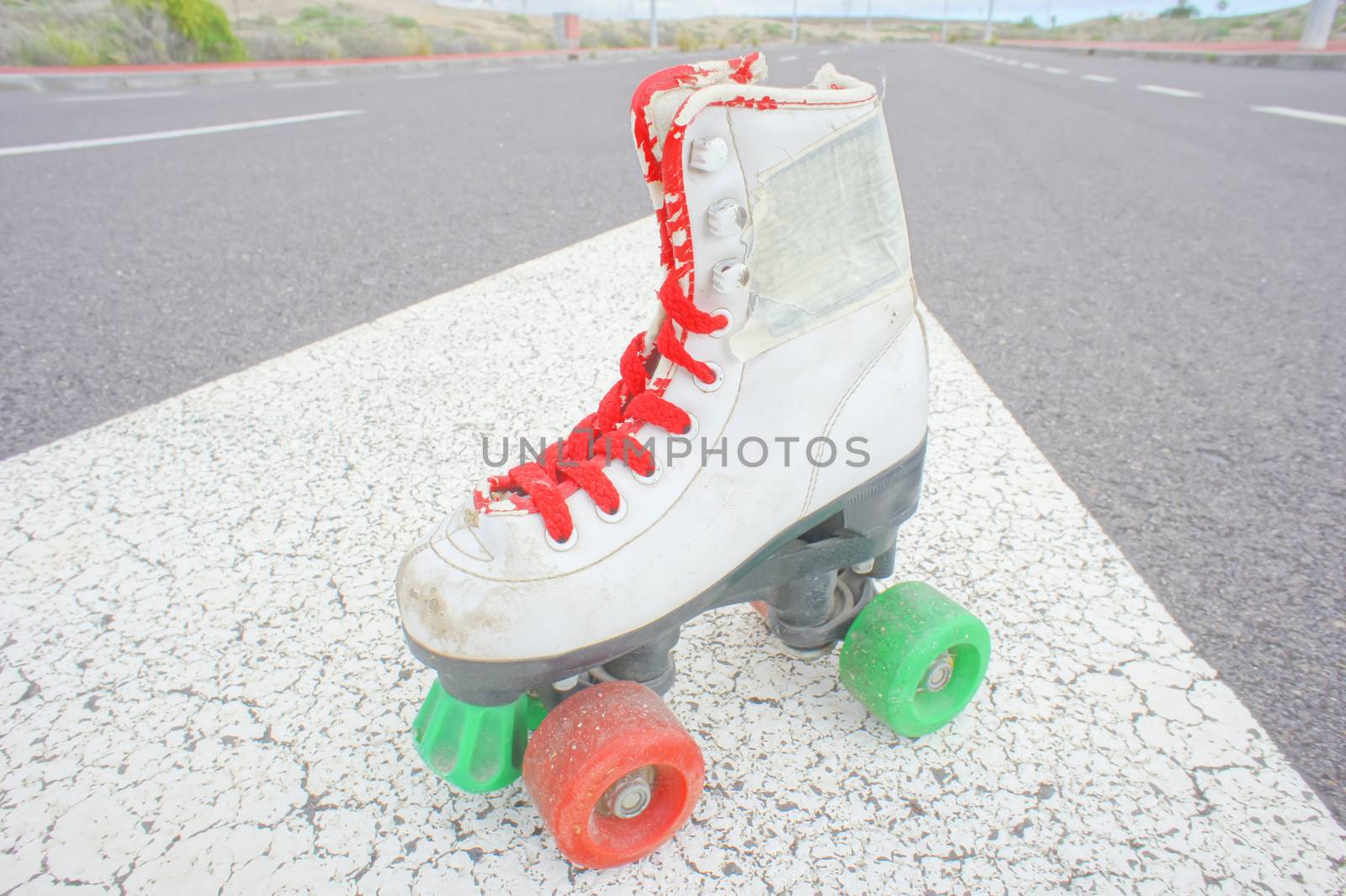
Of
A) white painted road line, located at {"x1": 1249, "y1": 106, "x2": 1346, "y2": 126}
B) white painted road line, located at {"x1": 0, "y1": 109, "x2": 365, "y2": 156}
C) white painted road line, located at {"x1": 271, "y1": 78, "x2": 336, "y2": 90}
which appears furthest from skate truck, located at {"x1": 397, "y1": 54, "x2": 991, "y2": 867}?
white painted road line, located at {"x1": 271, "y1": 78, "x2": 336, "y2": 90}

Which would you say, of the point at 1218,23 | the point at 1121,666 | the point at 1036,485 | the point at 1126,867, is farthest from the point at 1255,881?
the point at 1218,23

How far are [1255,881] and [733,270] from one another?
78 cm

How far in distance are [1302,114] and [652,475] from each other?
281 inches

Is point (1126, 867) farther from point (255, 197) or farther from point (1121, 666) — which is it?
point (255, 197)

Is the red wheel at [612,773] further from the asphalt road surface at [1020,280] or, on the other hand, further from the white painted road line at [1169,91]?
the white painted road line at [1169,91]

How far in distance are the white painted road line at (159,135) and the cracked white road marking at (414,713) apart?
3704 mm

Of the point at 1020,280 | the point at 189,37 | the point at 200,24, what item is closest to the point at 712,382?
the point at 1020,280

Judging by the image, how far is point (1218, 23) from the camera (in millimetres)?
37094

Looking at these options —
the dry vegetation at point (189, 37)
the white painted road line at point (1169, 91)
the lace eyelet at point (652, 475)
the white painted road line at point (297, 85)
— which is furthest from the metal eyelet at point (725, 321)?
the dry vegetation at point (189, 37)

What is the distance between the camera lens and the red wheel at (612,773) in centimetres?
79

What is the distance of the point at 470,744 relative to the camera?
2.89 feet

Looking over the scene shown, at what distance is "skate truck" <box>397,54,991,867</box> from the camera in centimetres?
82

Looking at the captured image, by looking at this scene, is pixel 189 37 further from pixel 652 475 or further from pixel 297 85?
pixel 652 475

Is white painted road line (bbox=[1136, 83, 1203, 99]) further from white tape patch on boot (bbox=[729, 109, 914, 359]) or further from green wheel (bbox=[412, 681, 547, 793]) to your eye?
green wheel (bbox=[412, 681, 547, 793])
